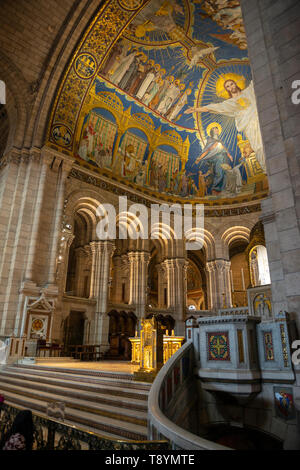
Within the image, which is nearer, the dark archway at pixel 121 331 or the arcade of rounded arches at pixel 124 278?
the arcade of rounded arches at pixel 124 278

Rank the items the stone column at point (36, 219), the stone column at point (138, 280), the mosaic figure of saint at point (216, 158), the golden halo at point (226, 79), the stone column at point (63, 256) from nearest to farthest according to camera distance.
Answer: the stone column at point (36, 219)
the stone column at point (63, 256)
the stone column at point (138, 280)
the golden halo at point (226, 79)
the mosaic figure of saint at point (216, 158)

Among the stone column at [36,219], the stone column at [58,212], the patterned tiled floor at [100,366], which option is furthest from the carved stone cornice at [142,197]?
the patterned tiled floor at [100,366]

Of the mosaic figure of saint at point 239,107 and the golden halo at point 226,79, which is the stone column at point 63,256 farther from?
the golden halo at point 226,79

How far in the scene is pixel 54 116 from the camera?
15.5 metres

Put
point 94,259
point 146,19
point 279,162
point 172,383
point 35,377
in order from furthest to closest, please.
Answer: point 94,259, point 146,19, point 35,377, point 279,162, point 172,383

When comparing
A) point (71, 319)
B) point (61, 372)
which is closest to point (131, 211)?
point (71, 319)

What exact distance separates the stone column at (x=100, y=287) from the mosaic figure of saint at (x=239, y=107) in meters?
10.6

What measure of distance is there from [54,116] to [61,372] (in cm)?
1250

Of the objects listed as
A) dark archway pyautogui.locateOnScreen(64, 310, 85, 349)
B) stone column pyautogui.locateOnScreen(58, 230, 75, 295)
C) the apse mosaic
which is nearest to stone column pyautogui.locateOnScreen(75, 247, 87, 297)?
dark archway pyautogui.locateOnScreen(64, 310, 85, 349)

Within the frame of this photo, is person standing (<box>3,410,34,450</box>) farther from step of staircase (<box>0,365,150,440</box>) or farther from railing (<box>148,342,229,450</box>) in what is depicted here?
step of staircase (<box>0,365,150,440</box>)

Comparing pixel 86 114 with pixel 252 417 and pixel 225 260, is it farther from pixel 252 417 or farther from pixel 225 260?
pixel 252 417

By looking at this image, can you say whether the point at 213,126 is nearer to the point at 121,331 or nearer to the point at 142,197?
the point at 142,197

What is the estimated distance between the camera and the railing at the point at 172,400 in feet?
9.38

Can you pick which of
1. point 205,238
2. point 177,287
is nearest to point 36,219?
point 177,287
